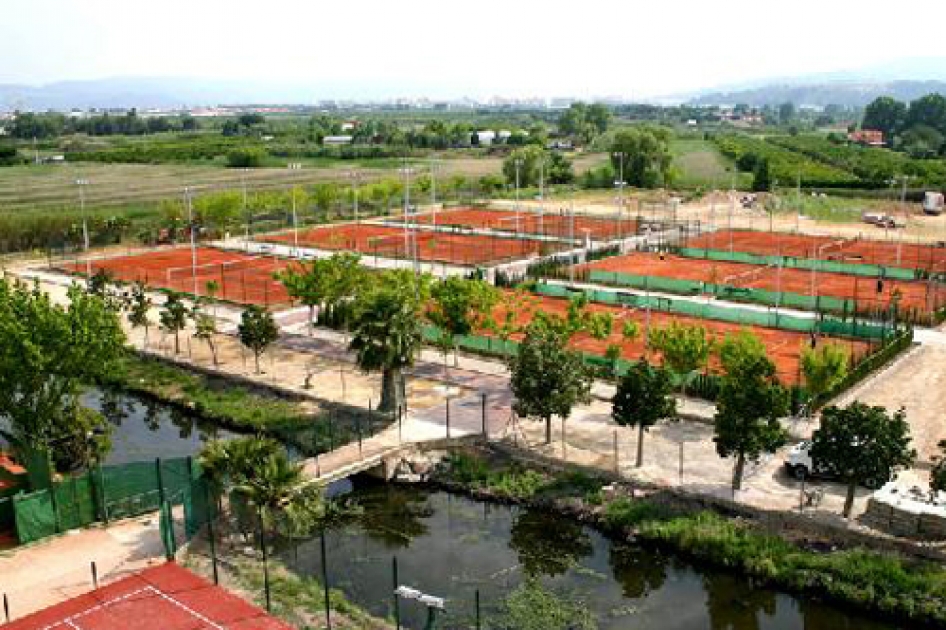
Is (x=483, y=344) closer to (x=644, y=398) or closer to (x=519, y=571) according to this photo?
(x=644, y=398)

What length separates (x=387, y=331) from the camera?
121 feet

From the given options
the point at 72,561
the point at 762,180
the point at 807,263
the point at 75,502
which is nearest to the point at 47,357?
the point at 75,502

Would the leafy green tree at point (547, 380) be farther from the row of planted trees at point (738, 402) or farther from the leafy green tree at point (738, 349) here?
the leafy green tree at point (738, 349)

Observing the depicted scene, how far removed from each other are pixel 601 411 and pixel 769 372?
33.8 ft

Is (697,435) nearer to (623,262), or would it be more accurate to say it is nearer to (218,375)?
(218,375)

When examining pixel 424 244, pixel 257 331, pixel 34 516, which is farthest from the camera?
pixel 424 244

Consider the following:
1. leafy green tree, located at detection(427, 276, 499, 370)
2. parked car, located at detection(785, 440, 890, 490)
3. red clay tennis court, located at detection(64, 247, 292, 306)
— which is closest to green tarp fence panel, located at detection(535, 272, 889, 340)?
leafy green tree, located at detection(427, 276, 499, 370)

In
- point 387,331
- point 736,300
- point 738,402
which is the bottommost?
point 736,300

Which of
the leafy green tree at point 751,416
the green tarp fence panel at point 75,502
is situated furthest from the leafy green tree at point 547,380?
the green tarp fence panel at point 75,502

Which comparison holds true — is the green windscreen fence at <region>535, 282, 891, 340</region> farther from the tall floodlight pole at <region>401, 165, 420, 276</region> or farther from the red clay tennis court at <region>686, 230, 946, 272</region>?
the red clay tennis court at <region>686, 230, 946, 272</region>

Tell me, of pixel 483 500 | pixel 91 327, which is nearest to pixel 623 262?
pixel 483 500

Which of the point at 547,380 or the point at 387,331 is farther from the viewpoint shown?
the point at 387,331

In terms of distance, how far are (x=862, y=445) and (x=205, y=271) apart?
2135 inches

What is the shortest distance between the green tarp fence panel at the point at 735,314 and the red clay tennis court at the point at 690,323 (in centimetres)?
52
